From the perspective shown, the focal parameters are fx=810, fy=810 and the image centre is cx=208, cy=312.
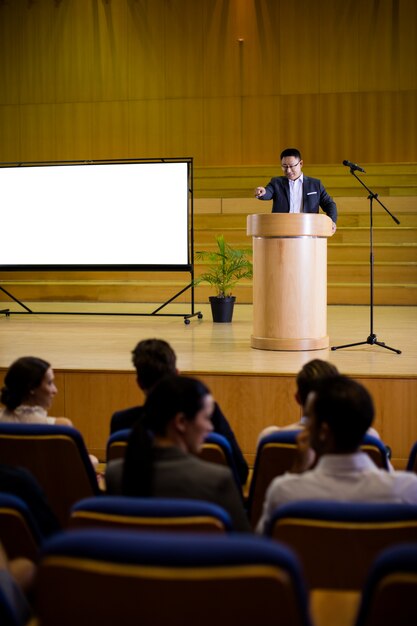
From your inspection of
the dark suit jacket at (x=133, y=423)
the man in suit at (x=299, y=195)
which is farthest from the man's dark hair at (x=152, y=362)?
the man in suit at (x=299, y=195)

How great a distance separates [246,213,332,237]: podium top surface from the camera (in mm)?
5039

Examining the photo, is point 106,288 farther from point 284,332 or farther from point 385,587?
point 385,587

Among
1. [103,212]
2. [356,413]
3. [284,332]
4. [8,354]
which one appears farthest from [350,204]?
[356,413]

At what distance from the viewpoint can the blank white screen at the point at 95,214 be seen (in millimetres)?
7336

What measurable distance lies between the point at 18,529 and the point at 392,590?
0.91 metres

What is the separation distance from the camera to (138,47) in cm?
1080

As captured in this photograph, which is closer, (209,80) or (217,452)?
(217,452)

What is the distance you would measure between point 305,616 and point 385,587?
128mm

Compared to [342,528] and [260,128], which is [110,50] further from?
[342,528]

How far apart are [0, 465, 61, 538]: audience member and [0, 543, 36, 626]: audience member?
0.18m

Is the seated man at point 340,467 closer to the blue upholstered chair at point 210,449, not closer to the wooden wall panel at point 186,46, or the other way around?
the blue upholstered chair at point 210,449

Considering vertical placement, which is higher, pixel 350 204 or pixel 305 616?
pixel 350 204

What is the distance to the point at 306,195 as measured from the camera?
6.29 m

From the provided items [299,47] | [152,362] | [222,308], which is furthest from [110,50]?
[152,362]
